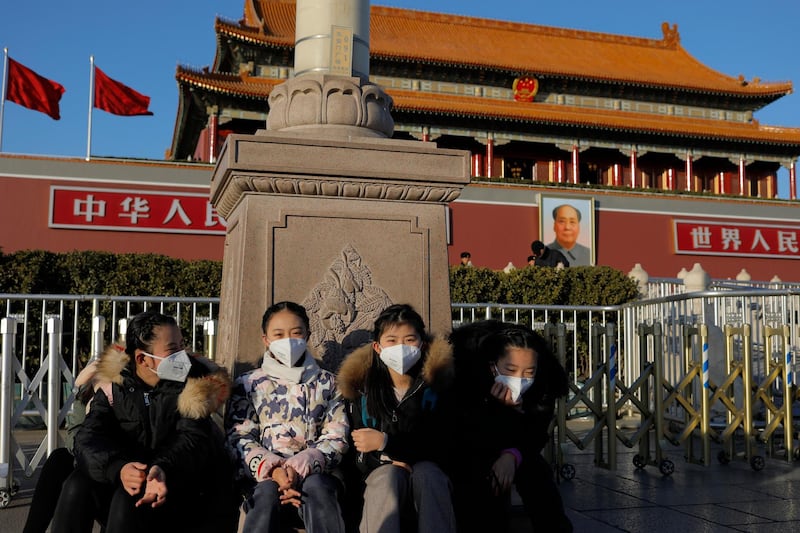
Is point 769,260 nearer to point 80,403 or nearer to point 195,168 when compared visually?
point 195,168

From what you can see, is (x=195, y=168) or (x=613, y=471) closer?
(x=613, y=471)

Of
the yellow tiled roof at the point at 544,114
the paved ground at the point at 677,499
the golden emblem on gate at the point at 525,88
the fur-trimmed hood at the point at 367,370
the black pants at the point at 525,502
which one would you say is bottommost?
the paved ground at the point at 677,499

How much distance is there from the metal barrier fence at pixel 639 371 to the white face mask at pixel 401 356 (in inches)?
69.9

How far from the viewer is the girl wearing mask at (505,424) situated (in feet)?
10.2

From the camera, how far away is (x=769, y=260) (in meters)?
21.9

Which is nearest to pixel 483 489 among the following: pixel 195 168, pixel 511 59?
pixel 195 168

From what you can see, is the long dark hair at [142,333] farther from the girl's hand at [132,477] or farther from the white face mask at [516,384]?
the white face mask at [516,384]

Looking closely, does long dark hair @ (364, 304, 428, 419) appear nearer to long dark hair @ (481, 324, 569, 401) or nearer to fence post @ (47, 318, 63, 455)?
long dark hair @ (481, 324, 569, 401)

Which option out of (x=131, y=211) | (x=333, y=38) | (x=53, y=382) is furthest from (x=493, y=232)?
(x=53, y=382)

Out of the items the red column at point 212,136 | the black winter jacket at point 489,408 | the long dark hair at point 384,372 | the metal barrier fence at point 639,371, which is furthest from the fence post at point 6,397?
the red column at point 212,136

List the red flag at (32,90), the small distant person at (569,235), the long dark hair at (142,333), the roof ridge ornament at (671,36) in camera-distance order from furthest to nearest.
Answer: the roof ridge ornament at (671,36)
the small distant person at (569,235)
the red flag at (32,90)
the long dark hair at (142,333)

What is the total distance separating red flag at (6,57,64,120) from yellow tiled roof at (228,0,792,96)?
6.71 m

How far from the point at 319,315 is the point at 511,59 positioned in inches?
927

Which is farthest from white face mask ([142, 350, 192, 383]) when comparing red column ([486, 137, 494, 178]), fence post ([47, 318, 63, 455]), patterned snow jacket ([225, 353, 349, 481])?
red column ([486, 137, 494, 178])
